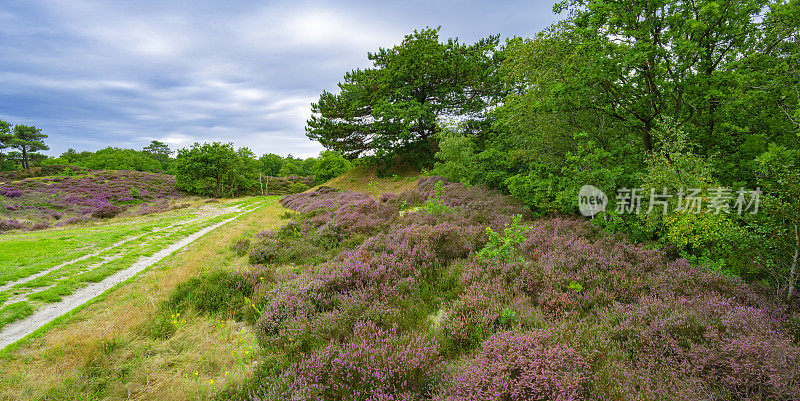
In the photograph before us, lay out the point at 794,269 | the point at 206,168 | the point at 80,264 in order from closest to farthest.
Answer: the point at 794,269, the point at 80,264, the point at 206,168

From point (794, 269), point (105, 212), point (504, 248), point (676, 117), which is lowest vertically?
point (105, 212)

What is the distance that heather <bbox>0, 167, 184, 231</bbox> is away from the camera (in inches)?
897

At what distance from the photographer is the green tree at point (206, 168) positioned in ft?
128

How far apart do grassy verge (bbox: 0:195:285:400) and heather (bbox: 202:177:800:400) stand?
0.62 meters

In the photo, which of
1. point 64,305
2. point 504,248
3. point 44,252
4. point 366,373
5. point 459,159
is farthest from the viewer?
point 459,159

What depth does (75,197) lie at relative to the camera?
29.5m

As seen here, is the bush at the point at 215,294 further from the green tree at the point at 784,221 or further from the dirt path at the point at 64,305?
the green tree at the point at 784,221

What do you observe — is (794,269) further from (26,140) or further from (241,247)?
(26,140)

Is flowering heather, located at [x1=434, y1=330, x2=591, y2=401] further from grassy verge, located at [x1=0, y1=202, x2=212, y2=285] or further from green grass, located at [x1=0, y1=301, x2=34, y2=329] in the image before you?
grassy verge, located at [x1=0, y1=202, x2=212, y2=285]

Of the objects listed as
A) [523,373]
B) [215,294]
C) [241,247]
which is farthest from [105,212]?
[523,373]

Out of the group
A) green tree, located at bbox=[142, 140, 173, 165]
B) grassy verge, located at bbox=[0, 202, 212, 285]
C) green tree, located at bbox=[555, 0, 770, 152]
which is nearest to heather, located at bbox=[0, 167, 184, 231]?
grassy verge, located at bbox=[0, 202, 212, 285]

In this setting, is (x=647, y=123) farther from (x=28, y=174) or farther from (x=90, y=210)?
(x=28, y=174)

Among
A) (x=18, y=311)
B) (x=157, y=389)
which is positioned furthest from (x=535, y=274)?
(x=18, y=311)

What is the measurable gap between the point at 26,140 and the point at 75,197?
1359 inches
